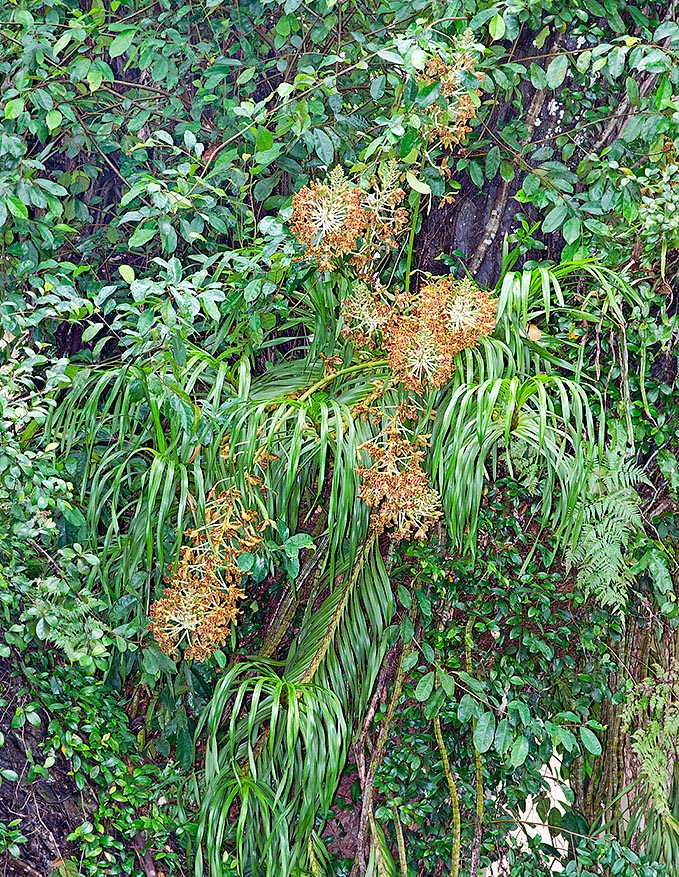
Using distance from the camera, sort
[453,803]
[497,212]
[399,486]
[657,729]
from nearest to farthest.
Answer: [399,486] < [453,803] < [657,729] < [497,212]

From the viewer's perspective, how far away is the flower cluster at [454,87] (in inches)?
72.5

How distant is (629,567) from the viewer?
1984 mm

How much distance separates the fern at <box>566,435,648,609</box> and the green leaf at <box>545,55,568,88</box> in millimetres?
829

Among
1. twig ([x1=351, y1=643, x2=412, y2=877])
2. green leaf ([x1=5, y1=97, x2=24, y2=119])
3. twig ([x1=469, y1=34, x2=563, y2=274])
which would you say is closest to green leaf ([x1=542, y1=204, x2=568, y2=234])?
twig ([x1=469, y1=34, x2=563, y2=274])

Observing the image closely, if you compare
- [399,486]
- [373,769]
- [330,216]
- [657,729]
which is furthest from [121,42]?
[657,729]

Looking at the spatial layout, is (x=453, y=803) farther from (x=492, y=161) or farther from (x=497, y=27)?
(x=497, y=27)

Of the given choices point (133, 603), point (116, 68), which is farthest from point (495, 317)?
point (116, 68)

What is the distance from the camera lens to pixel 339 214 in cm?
185

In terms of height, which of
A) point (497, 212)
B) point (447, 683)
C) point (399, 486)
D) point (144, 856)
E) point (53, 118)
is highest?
point (53, 118)

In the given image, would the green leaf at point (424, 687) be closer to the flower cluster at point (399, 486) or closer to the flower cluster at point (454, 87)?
the flower cluster at point (399, 486)

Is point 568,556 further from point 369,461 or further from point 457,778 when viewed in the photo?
point 457,778

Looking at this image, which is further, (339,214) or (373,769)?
(373,769)

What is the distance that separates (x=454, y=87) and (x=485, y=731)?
1.35 metres

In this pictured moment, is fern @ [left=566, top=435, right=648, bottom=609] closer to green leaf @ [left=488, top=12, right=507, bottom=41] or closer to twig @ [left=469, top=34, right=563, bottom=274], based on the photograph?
twig @ [left=469, top=34, right=563, bottom=274]
